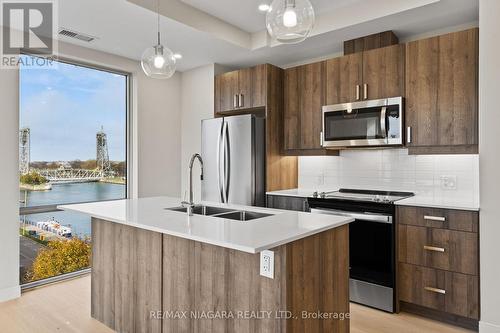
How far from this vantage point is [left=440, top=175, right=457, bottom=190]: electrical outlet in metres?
3.27

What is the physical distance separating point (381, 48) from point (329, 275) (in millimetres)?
2405

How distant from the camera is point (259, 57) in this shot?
4.35m

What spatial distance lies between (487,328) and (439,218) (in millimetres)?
851

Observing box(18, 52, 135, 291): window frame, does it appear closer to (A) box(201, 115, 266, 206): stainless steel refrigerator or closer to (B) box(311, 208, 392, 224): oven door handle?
(A) box(201, 115, 266, 206): stainless steel refrigerator

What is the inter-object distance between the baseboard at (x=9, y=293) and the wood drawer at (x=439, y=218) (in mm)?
3754

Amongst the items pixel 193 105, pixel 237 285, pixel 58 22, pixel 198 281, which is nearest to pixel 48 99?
pixel 58 22

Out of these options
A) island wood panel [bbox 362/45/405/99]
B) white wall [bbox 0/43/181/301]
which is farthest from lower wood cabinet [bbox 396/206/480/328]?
white wall [bbox 0/43/181/301]

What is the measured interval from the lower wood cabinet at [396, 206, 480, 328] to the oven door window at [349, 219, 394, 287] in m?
0.09

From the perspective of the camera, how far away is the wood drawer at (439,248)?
2.63 m

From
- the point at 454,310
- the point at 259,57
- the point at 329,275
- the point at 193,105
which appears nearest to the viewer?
the point at 329,275

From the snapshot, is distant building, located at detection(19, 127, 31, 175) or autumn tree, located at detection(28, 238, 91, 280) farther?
autumn tree, located at detection(28, 238, 91, 280)

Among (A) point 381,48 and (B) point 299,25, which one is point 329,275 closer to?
(B) point 299,25

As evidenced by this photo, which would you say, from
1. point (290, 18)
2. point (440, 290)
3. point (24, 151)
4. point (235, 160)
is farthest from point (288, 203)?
point (24, 151)

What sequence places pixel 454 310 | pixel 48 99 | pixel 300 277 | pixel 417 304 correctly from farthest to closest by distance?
pixel 48 99 < pixel 417 304 < pixel 454 310 < pixel 300 277
